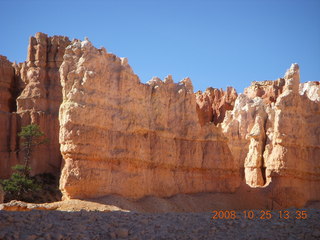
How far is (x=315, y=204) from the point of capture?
35.7 m

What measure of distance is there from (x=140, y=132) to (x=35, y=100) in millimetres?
20866

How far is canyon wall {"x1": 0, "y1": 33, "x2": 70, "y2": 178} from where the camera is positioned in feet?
149

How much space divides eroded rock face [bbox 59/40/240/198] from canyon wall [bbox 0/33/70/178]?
17.8 m

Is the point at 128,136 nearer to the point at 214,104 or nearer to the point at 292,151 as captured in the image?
the point at 292,151

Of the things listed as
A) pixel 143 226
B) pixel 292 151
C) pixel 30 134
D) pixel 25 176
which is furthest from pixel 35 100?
pixel 143 226

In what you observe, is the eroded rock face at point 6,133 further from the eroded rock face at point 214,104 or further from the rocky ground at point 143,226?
the rocky ground at point 143,226

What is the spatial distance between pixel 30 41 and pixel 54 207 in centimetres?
2882

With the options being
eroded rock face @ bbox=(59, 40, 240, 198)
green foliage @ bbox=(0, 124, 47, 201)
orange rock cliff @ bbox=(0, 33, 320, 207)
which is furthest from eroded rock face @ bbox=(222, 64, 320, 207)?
green foliage @ bbox=(0, 124, 47, 201)

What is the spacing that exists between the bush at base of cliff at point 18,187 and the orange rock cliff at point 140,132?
4.58 meters

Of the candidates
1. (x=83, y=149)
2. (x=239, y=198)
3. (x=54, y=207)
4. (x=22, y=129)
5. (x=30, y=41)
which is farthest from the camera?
(x=30, y=41)

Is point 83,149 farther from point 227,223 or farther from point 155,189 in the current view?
point 227,223

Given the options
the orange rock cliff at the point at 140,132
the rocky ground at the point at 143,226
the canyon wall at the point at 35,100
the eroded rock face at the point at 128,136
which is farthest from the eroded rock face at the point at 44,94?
the rocky ground at the point at 143,226

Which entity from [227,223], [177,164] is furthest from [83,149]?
[227,223]

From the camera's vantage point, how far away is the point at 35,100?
46781 millimetres
